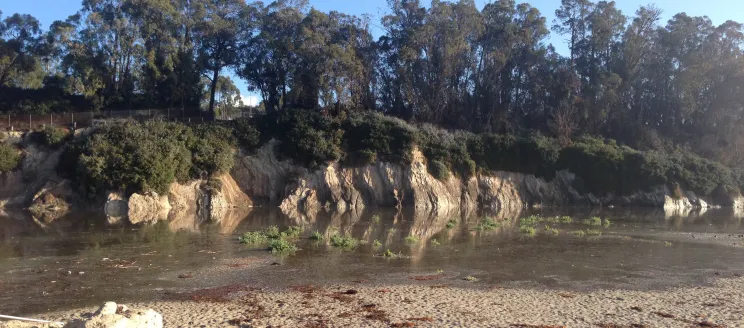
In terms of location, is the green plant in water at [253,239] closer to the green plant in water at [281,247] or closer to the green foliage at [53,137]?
the green plant in water at [281,247]

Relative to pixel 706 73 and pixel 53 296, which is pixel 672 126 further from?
pixel 53 296

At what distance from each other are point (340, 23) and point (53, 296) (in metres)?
45.1

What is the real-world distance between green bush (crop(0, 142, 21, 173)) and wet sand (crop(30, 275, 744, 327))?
119ft

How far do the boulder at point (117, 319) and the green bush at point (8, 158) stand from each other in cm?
3969

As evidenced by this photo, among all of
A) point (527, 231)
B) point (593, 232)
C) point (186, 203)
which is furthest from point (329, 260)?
point (186, 203)

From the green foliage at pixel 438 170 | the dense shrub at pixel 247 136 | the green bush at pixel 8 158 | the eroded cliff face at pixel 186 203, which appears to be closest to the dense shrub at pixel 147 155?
the eroded cliff face at pixel 186 203

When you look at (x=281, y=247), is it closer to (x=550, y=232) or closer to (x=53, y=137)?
(x=550, y=232)

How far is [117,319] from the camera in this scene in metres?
8.91

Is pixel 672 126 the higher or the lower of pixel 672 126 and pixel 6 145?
the higher

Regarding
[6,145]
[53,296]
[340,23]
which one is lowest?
[53,296]

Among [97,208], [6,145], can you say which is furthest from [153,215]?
[6,145]

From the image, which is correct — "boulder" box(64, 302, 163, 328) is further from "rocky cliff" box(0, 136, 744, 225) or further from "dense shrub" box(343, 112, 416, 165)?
"dense shrub" box(343, 112, 416, 165)

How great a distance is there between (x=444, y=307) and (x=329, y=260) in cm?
741

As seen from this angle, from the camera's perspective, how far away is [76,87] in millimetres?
51969
